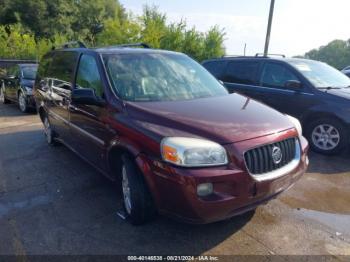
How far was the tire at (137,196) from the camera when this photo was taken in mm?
3045

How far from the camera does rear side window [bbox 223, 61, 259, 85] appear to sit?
6746 mm

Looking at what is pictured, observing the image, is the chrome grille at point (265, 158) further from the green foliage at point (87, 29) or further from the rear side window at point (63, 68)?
the green foliage at point (87, 29)

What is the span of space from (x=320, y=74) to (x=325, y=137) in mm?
1324

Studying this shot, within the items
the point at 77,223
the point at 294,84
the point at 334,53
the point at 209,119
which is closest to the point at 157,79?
the point at 209,119

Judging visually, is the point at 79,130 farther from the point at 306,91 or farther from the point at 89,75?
the point at 306,91

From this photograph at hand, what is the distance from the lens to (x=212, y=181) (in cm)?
256

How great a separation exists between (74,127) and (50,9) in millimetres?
39413

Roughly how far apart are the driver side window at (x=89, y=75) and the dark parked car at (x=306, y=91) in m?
2.21

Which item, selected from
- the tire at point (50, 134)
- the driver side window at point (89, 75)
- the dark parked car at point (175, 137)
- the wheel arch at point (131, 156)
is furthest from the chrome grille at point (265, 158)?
the tire at point (50, 134)

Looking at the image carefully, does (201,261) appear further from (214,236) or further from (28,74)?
(28,74)

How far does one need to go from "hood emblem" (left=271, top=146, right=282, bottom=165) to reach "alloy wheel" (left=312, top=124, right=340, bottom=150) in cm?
311

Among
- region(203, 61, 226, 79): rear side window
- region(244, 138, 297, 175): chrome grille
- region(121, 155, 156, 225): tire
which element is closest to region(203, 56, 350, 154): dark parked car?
region(203, 61, 226, 79): rear side window

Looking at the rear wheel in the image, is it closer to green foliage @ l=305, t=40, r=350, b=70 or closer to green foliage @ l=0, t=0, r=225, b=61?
green foliage @ l=0, t=0, r=225, b=61

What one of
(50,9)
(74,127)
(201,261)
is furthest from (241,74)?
(50,9)
